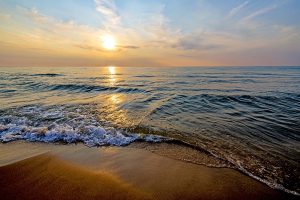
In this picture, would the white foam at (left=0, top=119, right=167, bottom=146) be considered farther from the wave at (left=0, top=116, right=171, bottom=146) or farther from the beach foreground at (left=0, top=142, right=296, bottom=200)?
the beach foreground at (left=0, top=142, right=296, bottom=200)

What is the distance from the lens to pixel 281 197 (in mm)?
3479

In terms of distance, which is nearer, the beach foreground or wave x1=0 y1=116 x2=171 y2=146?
the beach foreground

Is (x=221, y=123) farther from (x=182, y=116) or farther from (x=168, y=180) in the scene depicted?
(x=168, y=180)

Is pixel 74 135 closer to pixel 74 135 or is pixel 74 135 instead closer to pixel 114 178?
pixel 74 135

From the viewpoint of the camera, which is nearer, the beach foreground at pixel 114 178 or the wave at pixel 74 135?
the beach foreground at pixel 114 178

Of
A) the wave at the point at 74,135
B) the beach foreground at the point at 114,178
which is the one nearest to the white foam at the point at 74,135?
the wave at the point at 74,135

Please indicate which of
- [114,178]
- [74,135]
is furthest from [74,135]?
[114,178]

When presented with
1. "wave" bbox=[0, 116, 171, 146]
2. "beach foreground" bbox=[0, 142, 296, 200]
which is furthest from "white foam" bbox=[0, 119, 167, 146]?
"beach foreground" bbox=[0, 142, 296, 200]

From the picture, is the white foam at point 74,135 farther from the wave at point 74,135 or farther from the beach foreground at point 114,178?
the beach foreground at point 114,178

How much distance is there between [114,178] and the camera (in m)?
3.90

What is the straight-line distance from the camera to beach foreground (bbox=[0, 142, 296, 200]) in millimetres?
3443

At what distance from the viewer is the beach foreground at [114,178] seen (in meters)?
3.44

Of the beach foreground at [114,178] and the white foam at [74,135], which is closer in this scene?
the beach foreground at [114,178]

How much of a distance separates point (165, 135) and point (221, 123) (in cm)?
274
